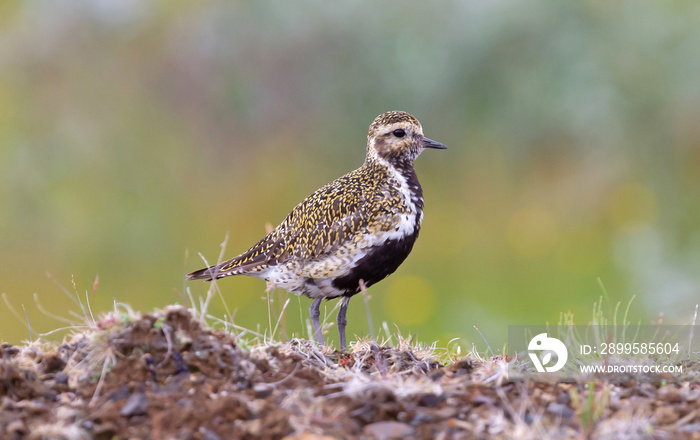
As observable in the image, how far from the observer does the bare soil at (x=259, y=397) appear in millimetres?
3283

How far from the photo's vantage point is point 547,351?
4762mm

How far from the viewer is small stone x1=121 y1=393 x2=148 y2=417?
340 centimetres

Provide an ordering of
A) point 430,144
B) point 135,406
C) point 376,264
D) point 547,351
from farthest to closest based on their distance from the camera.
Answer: point 430,144
point 376,264
point 547,351
point 135,406

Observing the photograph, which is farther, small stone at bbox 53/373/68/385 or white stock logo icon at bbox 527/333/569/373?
white stock logo icon at bbox 527/333/569/373

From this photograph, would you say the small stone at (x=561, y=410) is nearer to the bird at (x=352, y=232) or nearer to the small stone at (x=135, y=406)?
the small stone at (x=135, y=406)

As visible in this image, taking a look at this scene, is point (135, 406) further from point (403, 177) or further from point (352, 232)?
point (403, 177)

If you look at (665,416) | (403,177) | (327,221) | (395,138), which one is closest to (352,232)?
(327,221)

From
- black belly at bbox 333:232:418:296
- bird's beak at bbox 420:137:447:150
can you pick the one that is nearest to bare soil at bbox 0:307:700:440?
black belly at bbox 333:232:418:296

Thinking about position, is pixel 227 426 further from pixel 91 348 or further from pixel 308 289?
pixel 308 289

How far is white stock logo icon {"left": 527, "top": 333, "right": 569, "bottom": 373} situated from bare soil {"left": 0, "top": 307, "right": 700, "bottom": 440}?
441 mm

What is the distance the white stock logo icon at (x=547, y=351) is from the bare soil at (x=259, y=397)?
1.45 ft

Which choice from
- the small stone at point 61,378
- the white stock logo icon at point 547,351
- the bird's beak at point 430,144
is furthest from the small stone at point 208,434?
the bird's beak at point 430,144

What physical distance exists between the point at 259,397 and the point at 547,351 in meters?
1.86

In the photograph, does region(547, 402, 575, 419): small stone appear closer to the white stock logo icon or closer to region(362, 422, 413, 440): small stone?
region(362, 422, 413, 440): small stone
